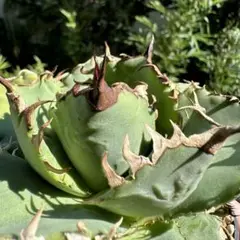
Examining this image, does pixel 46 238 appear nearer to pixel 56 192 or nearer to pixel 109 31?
pixel 56 192

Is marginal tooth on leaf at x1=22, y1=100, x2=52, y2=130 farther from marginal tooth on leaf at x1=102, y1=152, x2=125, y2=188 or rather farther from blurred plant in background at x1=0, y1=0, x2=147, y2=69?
blurred plant in background at x1=0, y1=0, x2=147, y2=69

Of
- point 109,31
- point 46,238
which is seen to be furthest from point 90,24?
point 46,238

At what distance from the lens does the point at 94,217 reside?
66 cm

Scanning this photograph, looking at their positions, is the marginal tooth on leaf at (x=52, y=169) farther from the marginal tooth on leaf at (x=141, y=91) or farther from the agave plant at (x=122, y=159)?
the marginal tooth on leaf at (x=141, y=91)

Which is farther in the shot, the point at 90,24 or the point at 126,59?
the point at 90,24

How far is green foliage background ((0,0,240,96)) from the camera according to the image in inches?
77.7

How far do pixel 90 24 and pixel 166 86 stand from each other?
1678 millimetres

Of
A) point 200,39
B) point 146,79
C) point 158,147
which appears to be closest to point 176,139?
point 158,147

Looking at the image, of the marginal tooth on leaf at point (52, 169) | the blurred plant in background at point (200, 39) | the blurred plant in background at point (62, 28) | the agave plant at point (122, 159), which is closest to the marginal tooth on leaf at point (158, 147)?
the agave plant at point (122, 159)

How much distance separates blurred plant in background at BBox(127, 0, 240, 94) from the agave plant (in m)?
1.24

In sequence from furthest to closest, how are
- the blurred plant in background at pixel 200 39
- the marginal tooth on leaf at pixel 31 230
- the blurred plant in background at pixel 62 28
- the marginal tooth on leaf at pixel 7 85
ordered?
the blurred plant in background at pixel 62 28, the blurred plant in background at pixel 200 39, the marginal tooth on leaf at pixel 7 85, the marginal tooth on leaf at pixel 31 230

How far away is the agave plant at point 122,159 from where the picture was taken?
23.9 inches

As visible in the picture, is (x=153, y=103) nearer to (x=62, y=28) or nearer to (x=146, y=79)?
(x=146, y=79)

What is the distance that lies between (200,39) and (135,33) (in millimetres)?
310
